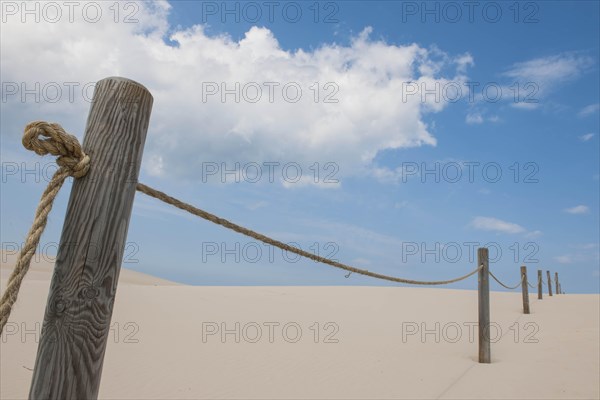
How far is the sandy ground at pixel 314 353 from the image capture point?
17.5ft

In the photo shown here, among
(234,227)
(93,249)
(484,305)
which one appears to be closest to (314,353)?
(484,305)

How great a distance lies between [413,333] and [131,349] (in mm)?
6153

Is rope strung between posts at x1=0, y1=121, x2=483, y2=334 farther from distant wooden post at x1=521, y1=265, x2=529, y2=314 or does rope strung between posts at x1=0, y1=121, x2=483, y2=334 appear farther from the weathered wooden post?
distant wooden post at x1=521, y1=265, x2=529, y2=314

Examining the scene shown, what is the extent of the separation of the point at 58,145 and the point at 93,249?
1.35 feet

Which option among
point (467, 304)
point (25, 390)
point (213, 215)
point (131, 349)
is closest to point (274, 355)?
point (131, 349)

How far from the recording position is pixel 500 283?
292 inches

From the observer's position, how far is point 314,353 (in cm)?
728

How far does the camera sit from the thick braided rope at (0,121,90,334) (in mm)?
1509

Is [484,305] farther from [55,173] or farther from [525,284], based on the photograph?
[525,284]

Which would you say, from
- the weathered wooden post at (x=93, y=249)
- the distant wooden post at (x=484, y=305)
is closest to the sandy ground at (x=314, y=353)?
the distant wooden post at (x=484, y=305)

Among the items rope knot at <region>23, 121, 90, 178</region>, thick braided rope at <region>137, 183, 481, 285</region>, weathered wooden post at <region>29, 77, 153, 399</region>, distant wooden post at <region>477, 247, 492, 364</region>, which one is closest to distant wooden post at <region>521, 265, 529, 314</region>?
distant wooden post at <region>477, 247, 492, 364</region>

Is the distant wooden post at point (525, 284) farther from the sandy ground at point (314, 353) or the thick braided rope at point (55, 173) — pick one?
the thick braided rope at point (55, 173)

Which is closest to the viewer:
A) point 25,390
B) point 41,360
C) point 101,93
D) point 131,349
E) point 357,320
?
point 41,360

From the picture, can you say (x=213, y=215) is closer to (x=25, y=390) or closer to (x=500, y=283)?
(x=25, y=390)
